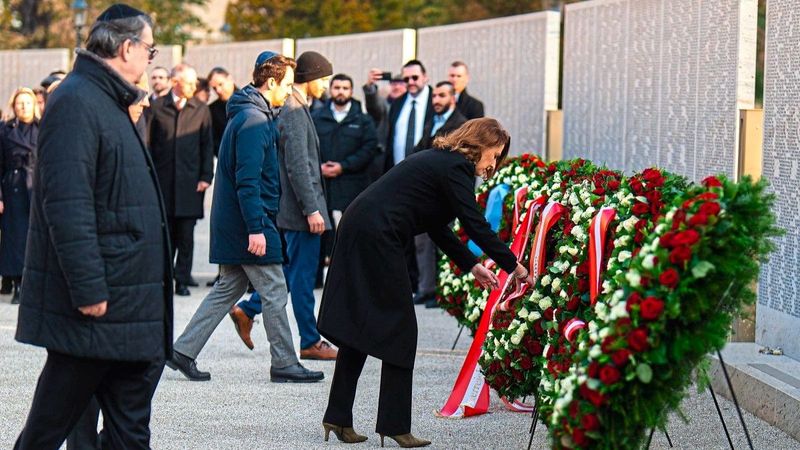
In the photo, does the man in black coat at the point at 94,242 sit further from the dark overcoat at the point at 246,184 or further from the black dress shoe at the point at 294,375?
the black dress shoe at the point at 294,375

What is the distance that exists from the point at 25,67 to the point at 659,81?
1588 centimetres

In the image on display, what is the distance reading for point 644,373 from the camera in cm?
518

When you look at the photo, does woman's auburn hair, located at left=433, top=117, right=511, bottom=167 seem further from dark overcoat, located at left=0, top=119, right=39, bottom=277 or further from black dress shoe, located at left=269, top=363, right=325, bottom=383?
dark overcoat, located at left=0, top=119, right=39, bottom=277

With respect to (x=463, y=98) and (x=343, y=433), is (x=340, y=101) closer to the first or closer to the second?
(x=463, y=98)

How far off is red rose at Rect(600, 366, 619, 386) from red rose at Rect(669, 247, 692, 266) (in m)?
0.44

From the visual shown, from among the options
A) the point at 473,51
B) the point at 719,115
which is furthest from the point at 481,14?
the point at 719,115

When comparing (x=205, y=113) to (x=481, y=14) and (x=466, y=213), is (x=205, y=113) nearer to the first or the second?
(x=466, y=213)

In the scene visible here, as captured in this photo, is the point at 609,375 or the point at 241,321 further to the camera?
the point at 241,321

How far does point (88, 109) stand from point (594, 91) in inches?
329

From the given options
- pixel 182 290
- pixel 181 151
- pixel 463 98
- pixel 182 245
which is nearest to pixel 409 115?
pixel 463 98

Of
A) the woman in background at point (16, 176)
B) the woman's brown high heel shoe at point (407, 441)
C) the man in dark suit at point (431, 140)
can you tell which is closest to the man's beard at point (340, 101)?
the man in dark suit at point (431, 140)

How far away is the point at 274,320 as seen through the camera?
28.9 feet

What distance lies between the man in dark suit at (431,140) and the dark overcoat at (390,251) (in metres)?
5.39

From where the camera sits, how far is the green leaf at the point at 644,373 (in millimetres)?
5176
